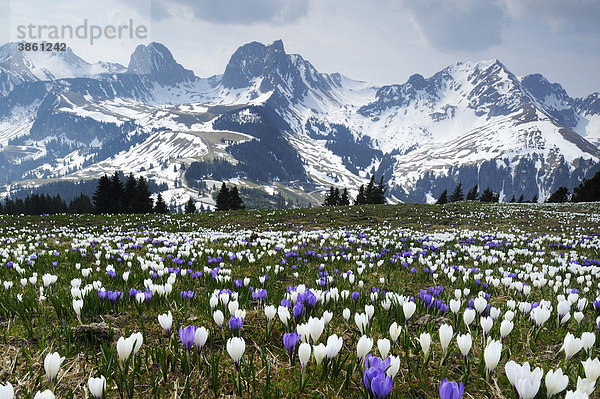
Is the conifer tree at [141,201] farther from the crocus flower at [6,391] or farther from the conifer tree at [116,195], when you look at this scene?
the crocus flower at [6,391]

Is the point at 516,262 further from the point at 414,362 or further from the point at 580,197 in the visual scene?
the point at 580,197

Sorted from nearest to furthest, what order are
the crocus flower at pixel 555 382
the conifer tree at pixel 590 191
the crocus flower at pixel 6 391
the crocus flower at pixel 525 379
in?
the crocus flower at pixel 6 391 < the crocus flower at pixel 525 379 < the crocus flower at pixel 555 382 < the conifer tree at pixel 590 191

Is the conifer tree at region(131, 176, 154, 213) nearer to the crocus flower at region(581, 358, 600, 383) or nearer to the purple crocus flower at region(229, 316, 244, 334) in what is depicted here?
the purple crocus flower at region(229, 316, 244, 334)

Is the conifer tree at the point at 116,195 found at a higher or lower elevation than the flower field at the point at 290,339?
higher

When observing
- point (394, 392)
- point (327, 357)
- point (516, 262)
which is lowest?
point (516, 262)

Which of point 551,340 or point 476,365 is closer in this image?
point 476,365

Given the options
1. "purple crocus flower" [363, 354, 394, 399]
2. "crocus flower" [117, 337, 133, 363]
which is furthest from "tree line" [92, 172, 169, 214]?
"purple crocus flower" [363, 354, 394, 399]

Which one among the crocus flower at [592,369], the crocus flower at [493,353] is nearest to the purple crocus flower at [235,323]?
the crocus flower at [493,353]

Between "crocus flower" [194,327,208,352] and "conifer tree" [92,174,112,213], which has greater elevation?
"conifer tree" [92,174,112,213]

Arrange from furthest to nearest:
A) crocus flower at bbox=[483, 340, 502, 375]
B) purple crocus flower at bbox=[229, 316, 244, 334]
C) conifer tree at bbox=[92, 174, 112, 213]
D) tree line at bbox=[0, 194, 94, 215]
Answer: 1. tree line at bbox=[0, 194, 94, 215]
2. conifer tree at bbox=[92, 174, 112, 213]
3. purple crocus flower at bbox=[229, 316, 244, 334]
4. crocus flower at bbox=[483, 340, 502, 375]

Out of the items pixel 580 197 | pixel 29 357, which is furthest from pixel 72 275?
pixel 580 197

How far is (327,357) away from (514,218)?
2197cm

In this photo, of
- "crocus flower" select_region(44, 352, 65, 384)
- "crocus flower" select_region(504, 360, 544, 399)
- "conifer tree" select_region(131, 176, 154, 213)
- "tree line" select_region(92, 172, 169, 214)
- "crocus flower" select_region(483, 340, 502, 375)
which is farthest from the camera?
"tree line" select_region(92, 172, 169, 214)

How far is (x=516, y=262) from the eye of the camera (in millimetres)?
8109
